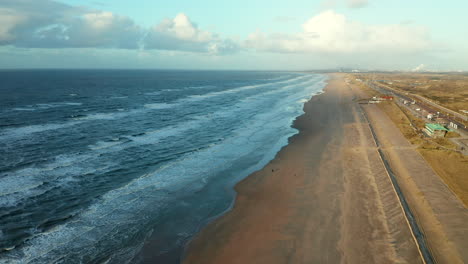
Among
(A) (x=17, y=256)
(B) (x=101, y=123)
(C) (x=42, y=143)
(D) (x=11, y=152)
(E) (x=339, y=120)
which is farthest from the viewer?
(E) (x=339, y=120)

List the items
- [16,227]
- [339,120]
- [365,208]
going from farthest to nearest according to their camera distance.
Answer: [339,120] → [365,208] → [16,227]

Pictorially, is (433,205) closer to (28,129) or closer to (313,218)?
(313,218)

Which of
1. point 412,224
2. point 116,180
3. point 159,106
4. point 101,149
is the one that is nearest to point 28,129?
point 101,149

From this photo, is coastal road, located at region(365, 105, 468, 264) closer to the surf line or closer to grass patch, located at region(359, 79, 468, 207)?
the surf line

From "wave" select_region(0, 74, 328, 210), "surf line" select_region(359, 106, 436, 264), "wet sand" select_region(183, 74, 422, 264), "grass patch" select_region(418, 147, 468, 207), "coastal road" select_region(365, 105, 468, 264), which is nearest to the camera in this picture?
"surf line" select_region(359, 106, 436, 264)

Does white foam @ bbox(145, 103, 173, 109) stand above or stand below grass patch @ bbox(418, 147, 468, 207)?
above

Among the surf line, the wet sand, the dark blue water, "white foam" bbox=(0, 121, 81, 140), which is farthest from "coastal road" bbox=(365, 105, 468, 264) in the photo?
"white foam" bbox=(0, 121, 81, 140)

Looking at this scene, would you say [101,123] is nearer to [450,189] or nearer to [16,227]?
[16,227]

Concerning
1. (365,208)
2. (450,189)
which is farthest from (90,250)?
(450,189)

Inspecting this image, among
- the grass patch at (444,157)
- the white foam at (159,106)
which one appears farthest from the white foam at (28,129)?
the grass patch at (444,157)
